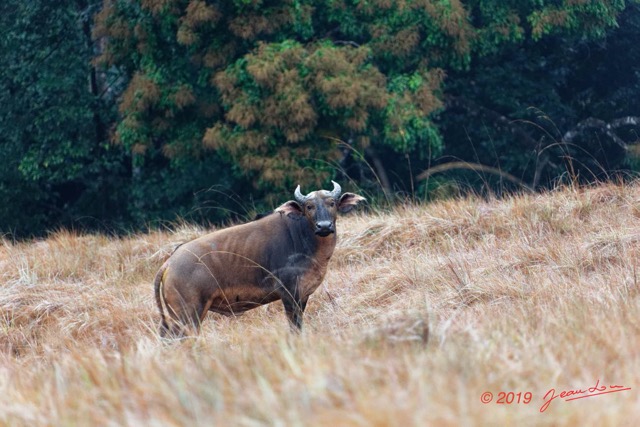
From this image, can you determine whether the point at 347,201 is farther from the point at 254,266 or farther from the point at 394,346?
the point at 394,346

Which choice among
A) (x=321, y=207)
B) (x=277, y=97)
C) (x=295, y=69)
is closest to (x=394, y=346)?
(x=321, y=207)

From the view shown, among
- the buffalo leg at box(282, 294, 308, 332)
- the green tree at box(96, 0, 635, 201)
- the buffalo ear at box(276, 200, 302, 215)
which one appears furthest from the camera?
the green tree at box(96, 0, 635, 201)

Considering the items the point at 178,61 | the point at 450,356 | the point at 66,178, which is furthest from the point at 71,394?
the point at 66,178

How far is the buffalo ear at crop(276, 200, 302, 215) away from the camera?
364 inches

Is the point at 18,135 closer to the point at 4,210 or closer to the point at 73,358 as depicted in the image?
the point at 4,210

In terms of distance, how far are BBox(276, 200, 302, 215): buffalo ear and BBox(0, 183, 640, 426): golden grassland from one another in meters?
1.07

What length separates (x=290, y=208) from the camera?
9.33m

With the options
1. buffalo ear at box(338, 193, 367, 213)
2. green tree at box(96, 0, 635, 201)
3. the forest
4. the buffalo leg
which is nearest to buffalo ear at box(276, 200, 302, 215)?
buffalo ear at box(338, 193, 367, 213)

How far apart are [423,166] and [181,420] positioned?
1921 cm

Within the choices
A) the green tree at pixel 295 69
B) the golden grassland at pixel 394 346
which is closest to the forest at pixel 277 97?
the green tree at pixel 295 69

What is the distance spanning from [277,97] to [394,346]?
1322 cm

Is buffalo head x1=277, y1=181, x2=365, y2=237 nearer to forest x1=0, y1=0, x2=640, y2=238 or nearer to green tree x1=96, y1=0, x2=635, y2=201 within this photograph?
forest x1=0, y1=0, x2=640, y2=238

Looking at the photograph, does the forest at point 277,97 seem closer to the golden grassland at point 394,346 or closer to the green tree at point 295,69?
the green tree at point 295,69

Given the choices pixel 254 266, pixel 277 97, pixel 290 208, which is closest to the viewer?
pixel 254 266
